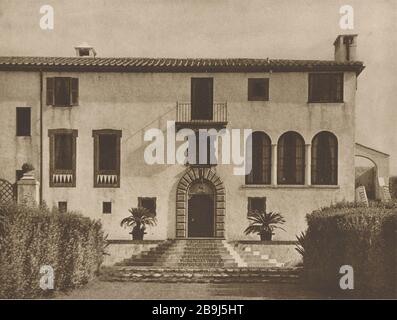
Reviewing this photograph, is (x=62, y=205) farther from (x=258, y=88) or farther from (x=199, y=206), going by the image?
(x=258, y=88)

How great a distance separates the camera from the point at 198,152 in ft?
61.7

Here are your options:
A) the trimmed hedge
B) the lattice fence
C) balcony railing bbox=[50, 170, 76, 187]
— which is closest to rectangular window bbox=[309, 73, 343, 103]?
the trimmed hedge

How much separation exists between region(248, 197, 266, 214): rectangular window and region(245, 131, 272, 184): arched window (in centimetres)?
60

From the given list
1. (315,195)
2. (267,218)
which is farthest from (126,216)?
(315,195)

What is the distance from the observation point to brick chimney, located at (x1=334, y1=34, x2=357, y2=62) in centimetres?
1689

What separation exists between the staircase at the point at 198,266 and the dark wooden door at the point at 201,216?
75cm

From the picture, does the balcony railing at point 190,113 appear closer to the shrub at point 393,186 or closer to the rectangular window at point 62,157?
the rectangular window at point 62,157

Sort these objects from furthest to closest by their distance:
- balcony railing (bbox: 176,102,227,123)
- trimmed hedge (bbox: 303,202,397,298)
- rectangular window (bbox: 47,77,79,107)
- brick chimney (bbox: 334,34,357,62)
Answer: rectangular window (bbox: 47,77,79,107) → balcony railing (bbox: 176,102,227,123) → brick chimney (bbox: 334,34,357,62) → trimmed hedge (bbox: 303,202,397,298)

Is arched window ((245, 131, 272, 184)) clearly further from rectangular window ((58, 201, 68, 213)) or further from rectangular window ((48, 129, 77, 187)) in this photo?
rectangular window ((58, 201, 68, 213))

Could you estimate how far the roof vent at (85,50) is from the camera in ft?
54.5

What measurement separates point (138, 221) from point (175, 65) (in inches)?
165

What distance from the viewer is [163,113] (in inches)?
778

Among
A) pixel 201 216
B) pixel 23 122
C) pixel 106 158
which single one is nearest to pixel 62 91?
pixel 23 122
